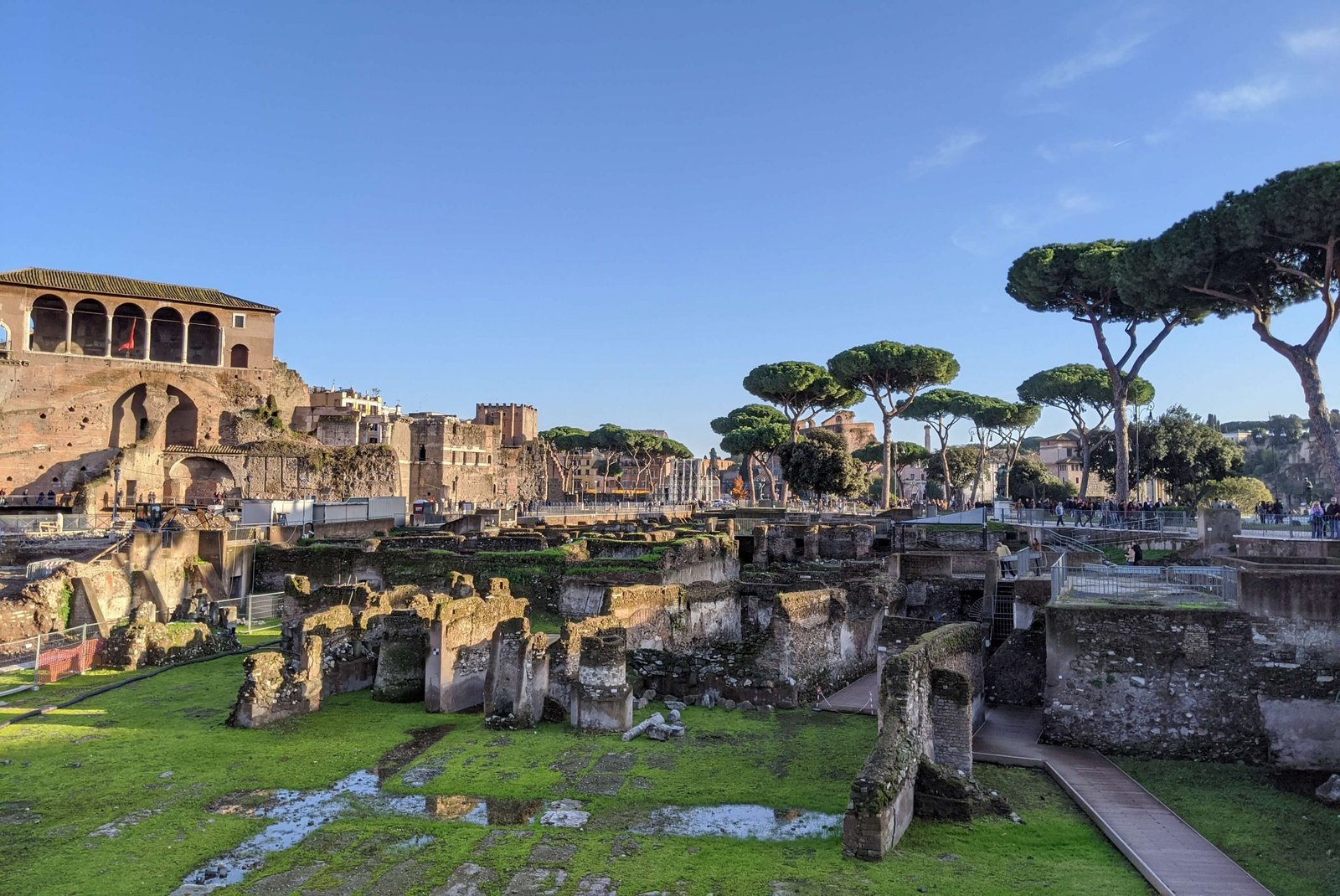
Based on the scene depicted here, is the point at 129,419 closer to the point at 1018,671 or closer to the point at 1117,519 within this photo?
the point at 1117,519

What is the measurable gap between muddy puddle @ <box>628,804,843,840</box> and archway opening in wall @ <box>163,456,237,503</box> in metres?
39.6

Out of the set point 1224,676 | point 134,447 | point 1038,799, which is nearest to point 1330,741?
point 1224,676

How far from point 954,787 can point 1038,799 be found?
1.62m

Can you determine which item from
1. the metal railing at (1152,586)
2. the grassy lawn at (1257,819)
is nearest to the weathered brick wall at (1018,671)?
the metal railing at (1152,586)

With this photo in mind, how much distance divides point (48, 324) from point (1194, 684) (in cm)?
5604

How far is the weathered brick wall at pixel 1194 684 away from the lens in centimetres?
1148

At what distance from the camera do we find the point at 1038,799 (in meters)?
10.0

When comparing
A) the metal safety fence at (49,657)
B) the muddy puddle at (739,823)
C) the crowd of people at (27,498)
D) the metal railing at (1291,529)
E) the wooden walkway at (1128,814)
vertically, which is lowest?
the wooden walkway at (1128,814)

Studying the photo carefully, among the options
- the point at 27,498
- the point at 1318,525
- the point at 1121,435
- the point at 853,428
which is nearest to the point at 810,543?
the point at 1121,435

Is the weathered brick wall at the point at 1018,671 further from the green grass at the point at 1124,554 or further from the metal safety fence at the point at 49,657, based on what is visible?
the metal safety fence at the point at 49,657

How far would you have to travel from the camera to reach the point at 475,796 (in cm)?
962

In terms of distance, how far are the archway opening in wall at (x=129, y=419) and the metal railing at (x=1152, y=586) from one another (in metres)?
45.2

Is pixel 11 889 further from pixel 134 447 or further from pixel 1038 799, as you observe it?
pixel 134 447

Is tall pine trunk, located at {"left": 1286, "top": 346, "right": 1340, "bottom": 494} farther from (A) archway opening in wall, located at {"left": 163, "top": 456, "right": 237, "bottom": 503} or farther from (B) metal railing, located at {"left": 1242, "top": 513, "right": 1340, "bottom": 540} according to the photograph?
(A) archway opening in wall, located at {"left": 163, "top": 456, "right": 237, "bottom": 503}
